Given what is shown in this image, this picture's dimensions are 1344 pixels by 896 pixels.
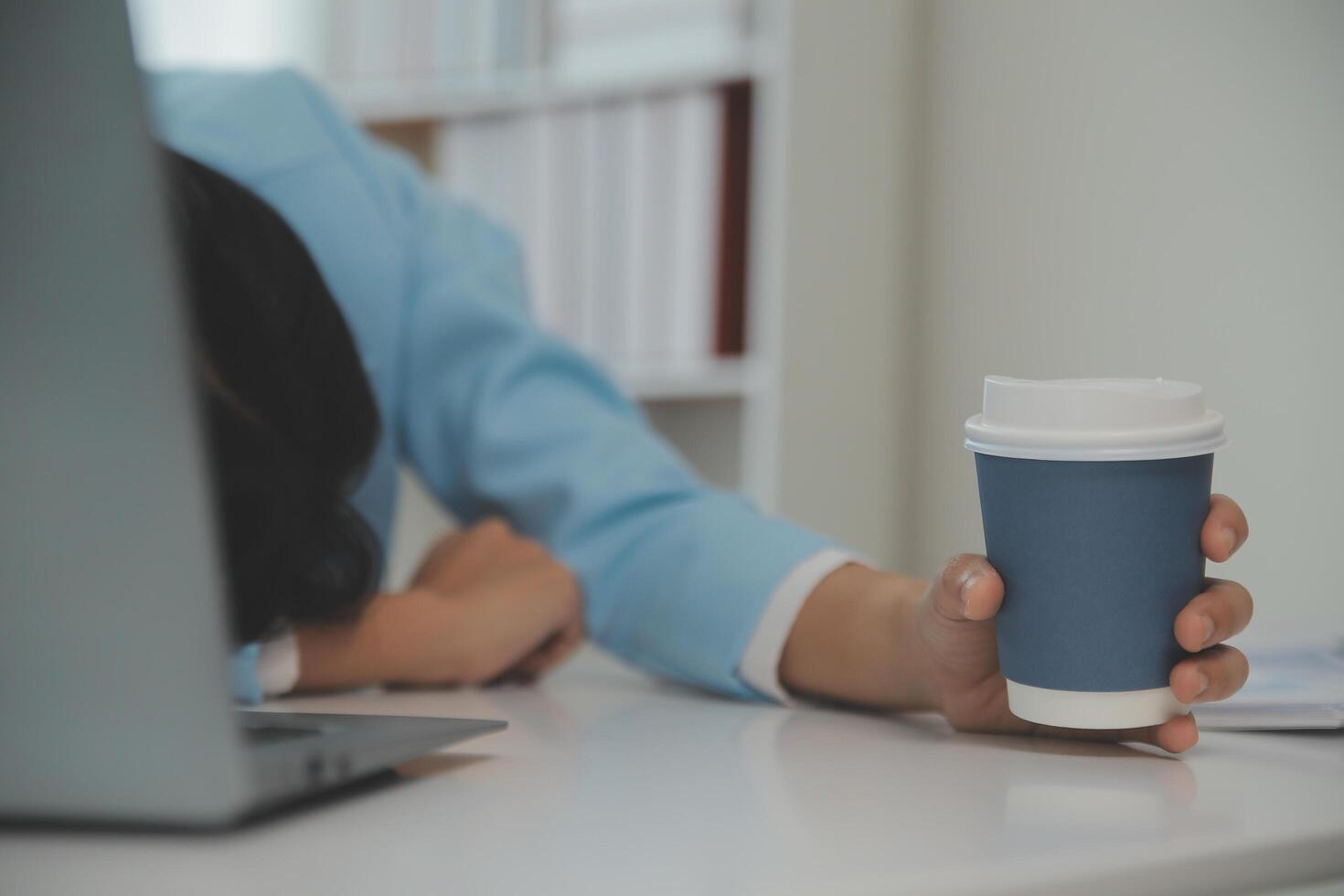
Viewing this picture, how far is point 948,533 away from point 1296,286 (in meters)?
0.20

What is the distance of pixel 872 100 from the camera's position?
2.55 feet

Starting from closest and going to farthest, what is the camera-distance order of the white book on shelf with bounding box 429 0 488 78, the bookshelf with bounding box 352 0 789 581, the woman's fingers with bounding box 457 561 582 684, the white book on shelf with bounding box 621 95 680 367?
the woman's fingers with bounding box 457 561 582 684 → the bookshelf with bounding box 352 0 789 581 → the white book on shelf with bounding box 621 95 680 367 → the white book on shelf with bounding box 429 0 488 78

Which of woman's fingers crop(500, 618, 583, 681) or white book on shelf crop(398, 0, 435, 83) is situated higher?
white book on shelf crop(398, 0, 435, 83)

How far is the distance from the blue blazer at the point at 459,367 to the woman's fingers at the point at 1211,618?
42 centimetres

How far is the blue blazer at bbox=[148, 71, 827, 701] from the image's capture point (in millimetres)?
934

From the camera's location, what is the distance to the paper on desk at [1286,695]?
589 millimetres

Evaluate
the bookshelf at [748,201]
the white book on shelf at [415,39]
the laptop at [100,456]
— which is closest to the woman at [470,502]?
the laptop at [100,456]

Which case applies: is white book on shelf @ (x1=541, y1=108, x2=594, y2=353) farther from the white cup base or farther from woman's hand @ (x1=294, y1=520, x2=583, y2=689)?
the white cup base

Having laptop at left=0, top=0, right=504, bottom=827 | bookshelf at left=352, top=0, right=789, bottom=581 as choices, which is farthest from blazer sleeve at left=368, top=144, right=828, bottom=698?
bookshelf at left=352, top=0, right=789, bottom=581

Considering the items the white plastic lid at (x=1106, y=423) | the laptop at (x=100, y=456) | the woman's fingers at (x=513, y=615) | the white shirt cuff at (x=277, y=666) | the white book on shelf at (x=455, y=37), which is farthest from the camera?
the white book on shelf at (x=455, y=37)

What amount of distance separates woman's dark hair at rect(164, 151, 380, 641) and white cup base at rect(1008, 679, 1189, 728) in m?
0.42

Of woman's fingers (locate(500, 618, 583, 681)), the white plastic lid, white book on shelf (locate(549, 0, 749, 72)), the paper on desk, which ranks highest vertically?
white book on shelf (locate(549, 0, 749, 72))

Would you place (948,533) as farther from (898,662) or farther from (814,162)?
(814,162)

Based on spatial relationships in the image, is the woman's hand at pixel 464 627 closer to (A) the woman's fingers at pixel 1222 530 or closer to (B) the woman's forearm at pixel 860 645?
(B) the woman's forearm at pixel 860 645
